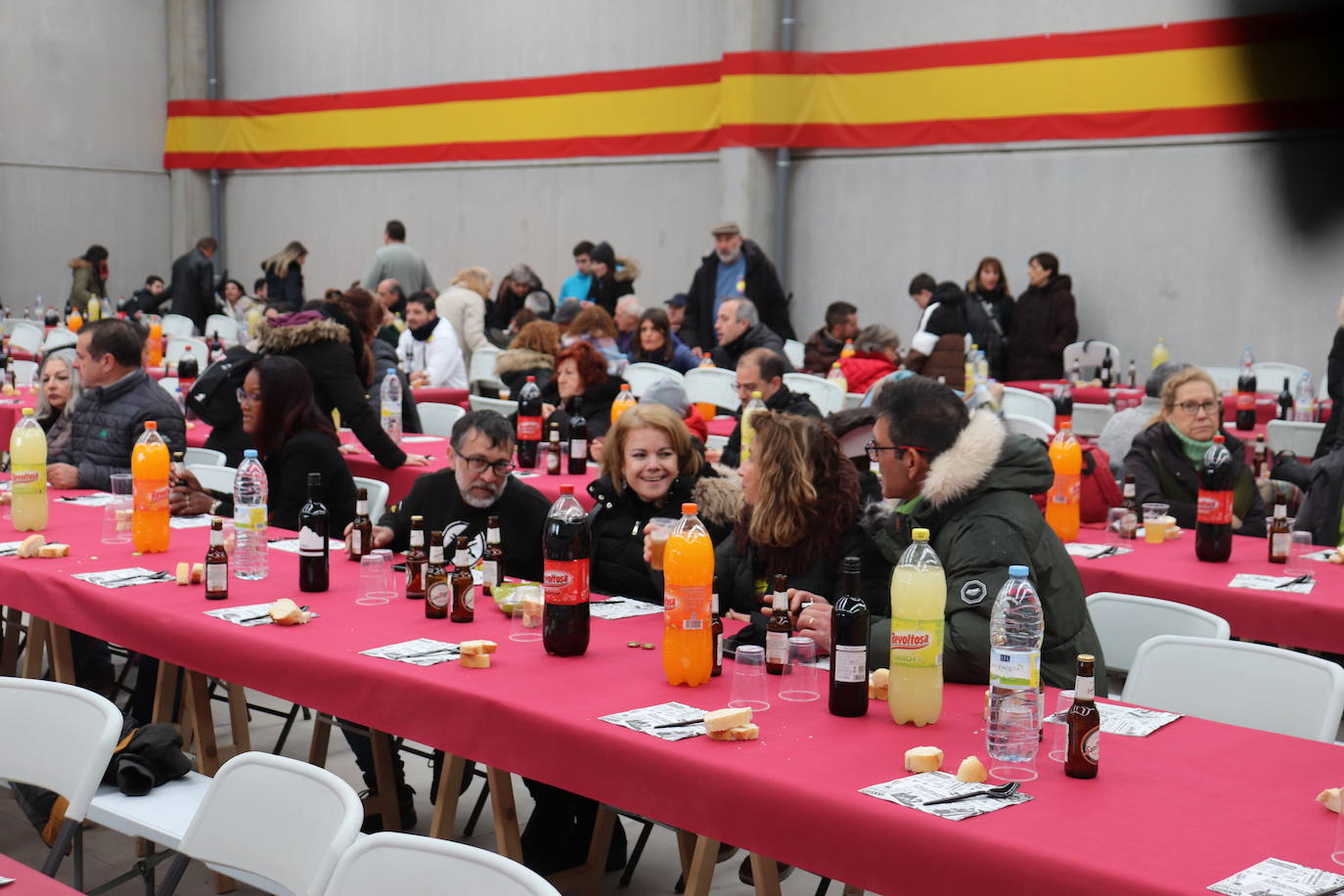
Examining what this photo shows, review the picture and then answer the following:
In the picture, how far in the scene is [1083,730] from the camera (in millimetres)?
2510

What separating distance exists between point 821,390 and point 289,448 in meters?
4.54

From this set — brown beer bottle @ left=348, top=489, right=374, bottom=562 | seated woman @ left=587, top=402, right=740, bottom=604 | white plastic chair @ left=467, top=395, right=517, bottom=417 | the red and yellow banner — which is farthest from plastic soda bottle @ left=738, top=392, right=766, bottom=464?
the red and yellow banner

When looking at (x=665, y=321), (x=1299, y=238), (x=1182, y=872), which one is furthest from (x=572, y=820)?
(x=1299, y=238)

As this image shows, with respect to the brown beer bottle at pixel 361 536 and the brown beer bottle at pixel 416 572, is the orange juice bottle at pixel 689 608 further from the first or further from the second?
the brown beer bottle at pixel 361 536

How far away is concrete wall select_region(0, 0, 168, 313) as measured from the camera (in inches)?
733

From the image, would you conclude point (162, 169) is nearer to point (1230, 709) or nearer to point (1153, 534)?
point (1153, 534)

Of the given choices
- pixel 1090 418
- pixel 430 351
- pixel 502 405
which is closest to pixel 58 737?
pixel 502 405

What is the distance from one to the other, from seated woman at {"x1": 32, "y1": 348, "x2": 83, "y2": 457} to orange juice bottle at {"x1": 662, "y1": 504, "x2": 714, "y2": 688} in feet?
11.5

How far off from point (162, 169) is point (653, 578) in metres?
17.9

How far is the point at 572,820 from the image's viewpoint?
3.90m

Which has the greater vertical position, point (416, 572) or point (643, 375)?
point (643, 375)

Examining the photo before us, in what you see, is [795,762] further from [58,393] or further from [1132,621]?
[58,393]

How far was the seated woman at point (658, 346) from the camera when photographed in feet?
32.4

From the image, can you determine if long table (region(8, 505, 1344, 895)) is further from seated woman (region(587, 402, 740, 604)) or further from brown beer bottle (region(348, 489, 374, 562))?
seated woman (region(587, 402, 740, 604))
